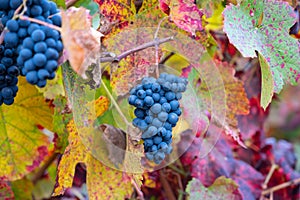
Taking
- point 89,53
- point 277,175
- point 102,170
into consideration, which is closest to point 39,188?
point 102,170

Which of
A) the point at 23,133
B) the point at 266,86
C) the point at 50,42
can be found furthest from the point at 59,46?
the point at 23,133

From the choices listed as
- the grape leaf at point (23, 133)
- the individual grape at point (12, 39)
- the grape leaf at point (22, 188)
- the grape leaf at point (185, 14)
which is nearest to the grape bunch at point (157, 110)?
the grape leaf at point (185, 14)

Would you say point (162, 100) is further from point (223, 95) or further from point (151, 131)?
point (223, 95)

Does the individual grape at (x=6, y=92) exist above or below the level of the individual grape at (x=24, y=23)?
below

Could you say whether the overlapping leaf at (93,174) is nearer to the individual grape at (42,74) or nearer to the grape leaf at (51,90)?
the grape leaf at (51,90)

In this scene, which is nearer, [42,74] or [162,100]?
[42,74]

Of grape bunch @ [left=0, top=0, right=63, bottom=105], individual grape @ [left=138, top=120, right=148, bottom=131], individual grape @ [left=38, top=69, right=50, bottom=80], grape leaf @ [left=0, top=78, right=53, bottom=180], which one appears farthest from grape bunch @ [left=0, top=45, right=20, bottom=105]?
grape leaf @ [left=0, top=78, right=53, bottom=180]
